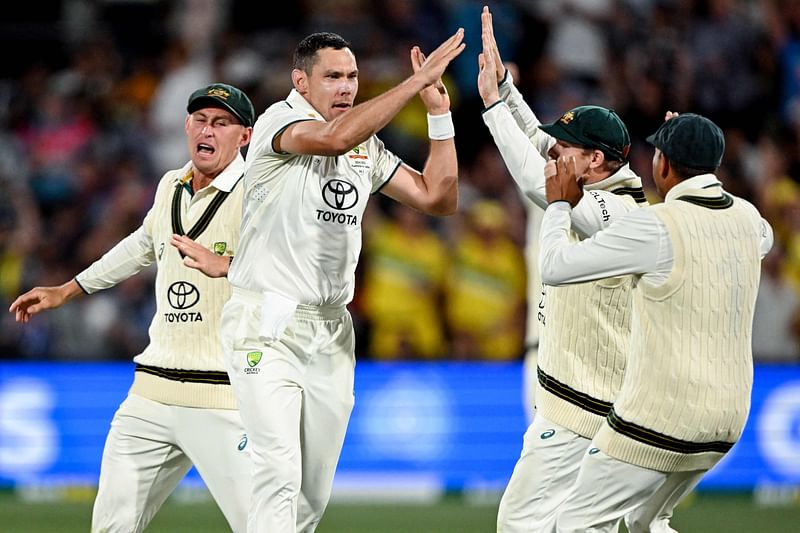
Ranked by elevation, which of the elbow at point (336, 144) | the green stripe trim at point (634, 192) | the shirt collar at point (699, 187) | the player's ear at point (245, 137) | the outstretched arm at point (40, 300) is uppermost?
the elbow at point (336, 144)

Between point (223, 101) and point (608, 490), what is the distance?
8.88 ft

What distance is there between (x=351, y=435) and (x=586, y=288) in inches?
200

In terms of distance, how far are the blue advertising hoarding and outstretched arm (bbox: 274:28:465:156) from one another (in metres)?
5.51

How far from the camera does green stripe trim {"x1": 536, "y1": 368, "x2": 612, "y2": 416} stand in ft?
20.6

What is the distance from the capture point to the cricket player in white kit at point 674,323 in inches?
211

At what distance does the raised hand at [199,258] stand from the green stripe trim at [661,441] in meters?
2.00

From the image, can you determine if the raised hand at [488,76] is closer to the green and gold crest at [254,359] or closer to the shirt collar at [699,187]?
the shirt collar at [699,187]

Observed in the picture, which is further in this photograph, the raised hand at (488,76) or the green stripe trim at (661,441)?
the raised hand at (488,76)

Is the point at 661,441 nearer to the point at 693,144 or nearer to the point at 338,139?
the point at 693,144

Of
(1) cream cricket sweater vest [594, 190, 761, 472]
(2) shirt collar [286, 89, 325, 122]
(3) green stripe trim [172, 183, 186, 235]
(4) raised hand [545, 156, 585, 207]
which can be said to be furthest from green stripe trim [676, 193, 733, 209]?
(3) green stripe trim [172, 183, 186, 235]

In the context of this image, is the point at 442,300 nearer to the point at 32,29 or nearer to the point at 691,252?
the point at 32,29

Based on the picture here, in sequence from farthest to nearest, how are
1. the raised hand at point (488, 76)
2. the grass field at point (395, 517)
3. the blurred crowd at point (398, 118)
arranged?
the blurred crowd at point (398, 118), the grass field at point (395, 517), the raised hand at point (488, 76)

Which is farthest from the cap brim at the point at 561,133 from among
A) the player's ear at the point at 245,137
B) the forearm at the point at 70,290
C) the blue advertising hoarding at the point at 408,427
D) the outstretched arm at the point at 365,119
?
the blue advertising hoarding at the point at 408,427

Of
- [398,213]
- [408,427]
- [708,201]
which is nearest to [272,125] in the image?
[708,201]
